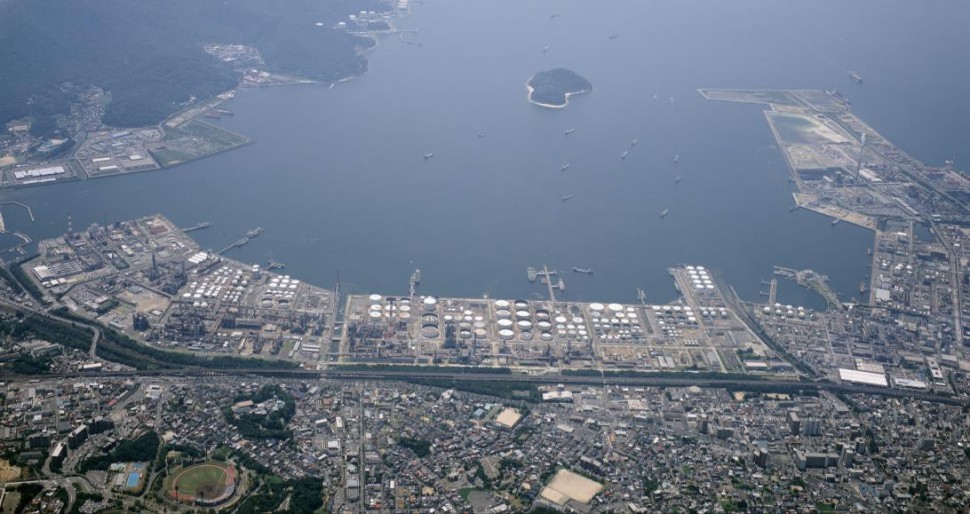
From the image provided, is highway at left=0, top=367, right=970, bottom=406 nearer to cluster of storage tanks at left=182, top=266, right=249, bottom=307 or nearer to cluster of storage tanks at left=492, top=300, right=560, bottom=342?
cluster of storage tanks at left=492, top=300, right=560, bottom=342

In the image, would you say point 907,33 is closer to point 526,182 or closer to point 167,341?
point 526,182

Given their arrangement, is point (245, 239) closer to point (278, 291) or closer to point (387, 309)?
point (278, 291)

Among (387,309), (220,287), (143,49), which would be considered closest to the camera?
(387,309)

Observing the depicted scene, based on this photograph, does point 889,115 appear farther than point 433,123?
Yes

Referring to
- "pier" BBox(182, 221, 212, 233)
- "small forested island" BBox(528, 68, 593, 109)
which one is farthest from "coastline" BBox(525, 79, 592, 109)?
"pier" BBox(182, 221, 212, 233)

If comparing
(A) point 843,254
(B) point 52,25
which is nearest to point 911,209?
(A) point 843,254

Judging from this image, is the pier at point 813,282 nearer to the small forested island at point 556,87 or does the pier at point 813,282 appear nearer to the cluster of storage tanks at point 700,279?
the cluster of storage tanks at point 700,279

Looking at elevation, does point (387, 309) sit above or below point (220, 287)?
above

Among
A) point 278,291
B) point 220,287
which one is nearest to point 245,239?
point 220,287

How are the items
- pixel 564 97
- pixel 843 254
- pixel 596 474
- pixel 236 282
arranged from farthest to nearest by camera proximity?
pixel 564 97, pixel 843 254, pixel 236 282, pixel 596 474
